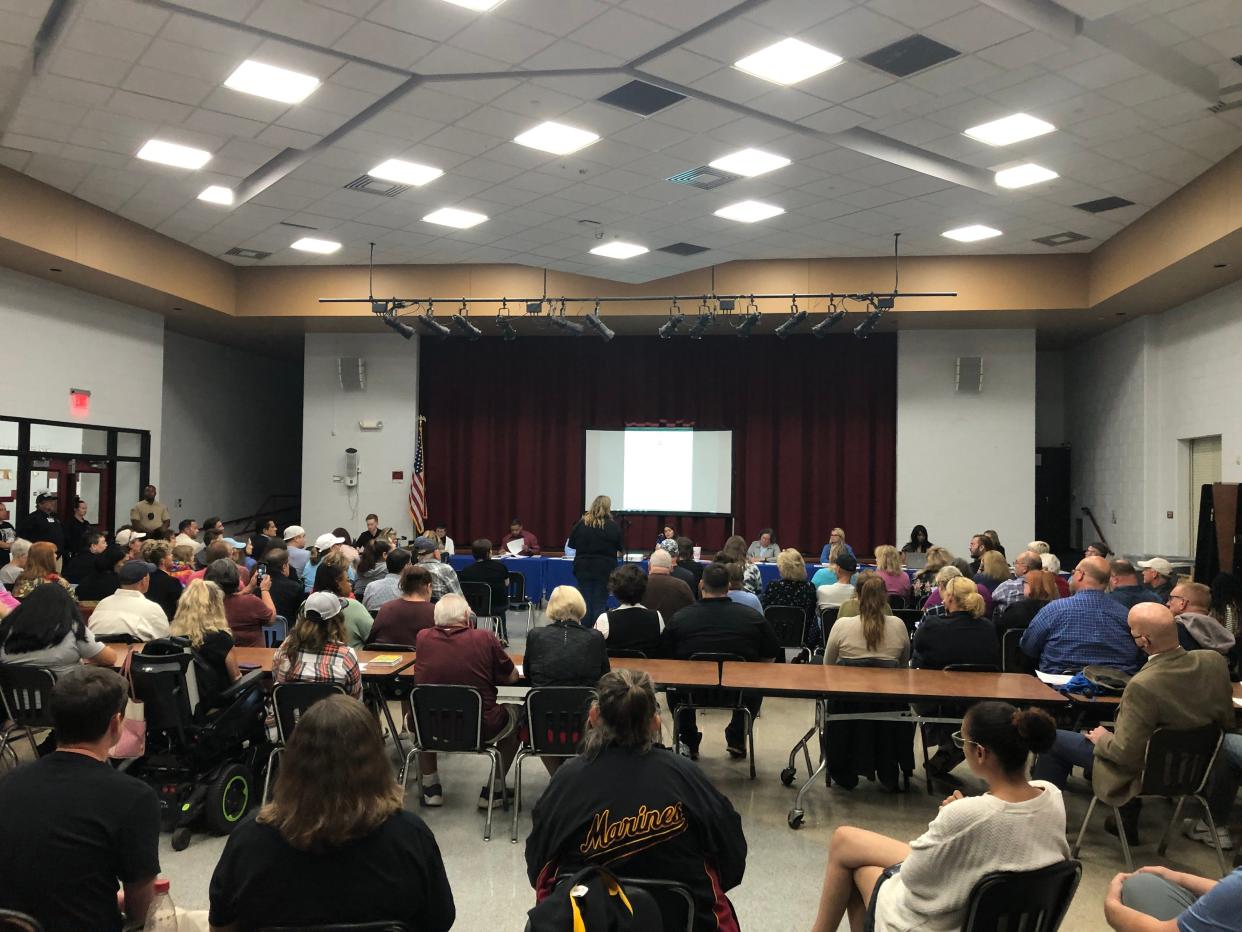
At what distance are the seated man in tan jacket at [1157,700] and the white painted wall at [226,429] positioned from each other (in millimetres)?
13338

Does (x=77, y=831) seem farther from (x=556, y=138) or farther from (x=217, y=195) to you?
(x=217, y=195)

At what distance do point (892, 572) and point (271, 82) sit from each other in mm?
6064

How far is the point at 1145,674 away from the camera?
3.87m

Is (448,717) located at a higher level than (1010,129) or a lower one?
lower

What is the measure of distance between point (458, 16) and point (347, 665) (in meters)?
3.90

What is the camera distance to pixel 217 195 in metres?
9.56

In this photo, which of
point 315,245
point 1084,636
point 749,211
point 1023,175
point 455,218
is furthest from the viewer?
point 315,245

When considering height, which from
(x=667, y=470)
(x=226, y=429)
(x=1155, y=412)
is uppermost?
(x=1155, y=412)

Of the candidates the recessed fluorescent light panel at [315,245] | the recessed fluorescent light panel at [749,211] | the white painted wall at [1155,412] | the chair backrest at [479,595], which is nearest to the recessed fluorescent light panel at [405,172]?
the recessed fluorescent light panel at [315,245]

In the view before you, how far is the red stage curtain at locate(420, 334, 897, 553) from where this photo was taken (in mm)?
14602

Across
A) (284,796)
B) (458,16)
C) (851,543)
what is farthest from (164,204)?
(851,543)

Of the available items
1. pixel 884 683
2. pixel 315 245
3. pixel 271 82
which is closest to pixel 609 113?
pixel 271 82

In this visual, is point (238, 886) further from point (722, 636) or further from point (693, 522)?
point (693, 522)

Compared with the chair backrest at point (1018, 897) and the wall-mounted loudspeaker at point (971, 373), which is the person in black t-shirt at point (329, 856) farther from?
the wall-mounted loudspeaker at point (971, 373)
